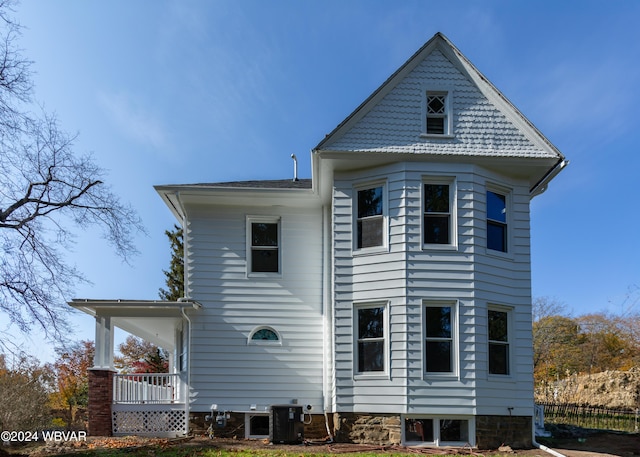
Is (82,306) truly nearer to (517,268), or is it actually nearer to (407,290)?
(407,290)

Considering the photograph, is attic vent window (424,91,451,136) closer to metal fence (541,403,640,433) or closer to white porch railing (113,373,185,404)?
white porch railing (113,373,185,404)

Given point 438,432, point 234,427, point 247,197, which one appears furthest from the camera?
point 247,197

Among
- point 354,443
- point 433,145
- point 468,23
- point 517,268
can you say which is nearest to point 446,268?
point 517,268

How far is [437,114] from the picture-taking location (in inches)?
507

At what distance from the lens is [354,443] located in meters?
11.8

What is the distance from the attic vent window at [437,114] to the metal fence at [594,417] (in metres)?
11.3

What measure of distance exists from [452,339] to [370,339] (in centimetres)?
162

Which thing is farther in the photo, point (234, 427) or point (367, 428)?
point (234, 427)

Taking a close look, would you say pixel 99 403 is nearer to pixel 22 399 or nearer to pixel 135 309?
pixel 135 309

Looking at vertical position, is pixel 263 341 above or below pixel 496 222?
below

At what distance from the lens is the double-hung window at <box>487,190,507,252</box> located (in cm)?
1263

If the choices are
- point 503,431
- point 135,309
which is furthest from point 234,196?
point 503,431

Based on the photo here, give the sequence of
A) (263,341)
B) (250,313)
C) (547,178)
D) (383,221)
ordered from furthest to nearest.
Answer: (250,313)
(263,341)
(547,178)
(383,221)

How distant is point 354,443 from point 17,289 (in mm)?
7753
